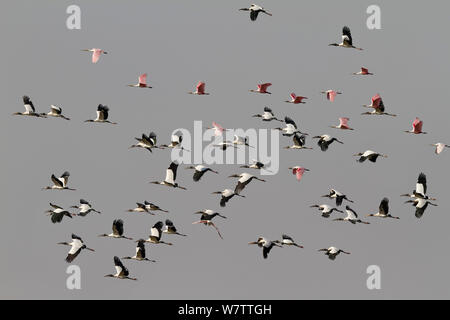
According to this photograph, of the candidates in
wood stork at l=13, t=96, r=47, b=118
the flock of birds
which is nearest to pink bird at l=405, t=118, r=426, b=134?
the flock of birds

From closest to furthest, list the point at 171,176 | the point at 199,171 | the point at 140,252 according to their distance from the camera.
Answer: the point at 199,171 < the point at 171,176 < the point at 140,252

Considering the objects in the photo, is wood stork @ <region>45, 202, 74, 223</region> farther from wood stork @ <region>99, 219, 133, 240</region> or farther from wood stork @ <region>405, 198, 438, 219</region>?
wood stork @ <region>405, 198, 438, 219</region>

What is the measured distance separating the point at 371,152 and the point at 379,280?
1928 cm

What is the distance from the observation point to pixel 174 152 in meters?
77.4

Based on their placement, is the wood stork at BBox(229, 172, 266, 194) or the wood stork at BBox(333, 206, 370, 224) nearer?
the wood stork at BBox(229, 172, 266, 194)

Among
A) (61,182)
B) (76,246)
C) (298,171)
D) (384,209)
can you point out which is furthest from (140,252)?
(384,209)

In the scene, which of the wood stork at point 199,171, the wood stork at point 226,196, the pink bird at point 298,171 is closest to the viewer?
the wood stork at point 226,196

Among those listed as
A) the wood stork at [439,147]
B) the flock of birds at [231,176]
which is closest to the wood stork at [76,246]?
the flock of birds at [231,176]

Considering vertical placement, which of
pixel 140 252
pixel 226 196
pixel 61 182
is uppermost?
pixel 61 182

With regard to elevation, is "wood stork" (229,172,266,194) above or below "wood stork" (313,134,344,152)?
below

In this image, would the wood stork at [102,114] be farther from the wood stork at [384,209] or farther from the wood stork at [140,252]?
the wood stork at [384,209]

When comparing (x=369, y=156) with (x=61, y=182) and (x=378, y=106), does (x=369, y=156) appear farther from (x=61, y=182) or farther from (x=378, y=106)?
(x=61, y=182)

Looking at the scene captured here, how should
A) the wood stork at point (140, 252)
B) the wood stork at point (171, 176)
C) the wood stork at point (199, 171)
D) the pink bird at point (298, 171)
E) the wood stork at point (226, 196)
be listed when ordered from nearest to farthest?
the wood stork at point (226, 196), the wood stork at point (199, 171), the wood stork at point (171, 176), the wood stork at point (140, 252), the pink bird at point (298, 171)
